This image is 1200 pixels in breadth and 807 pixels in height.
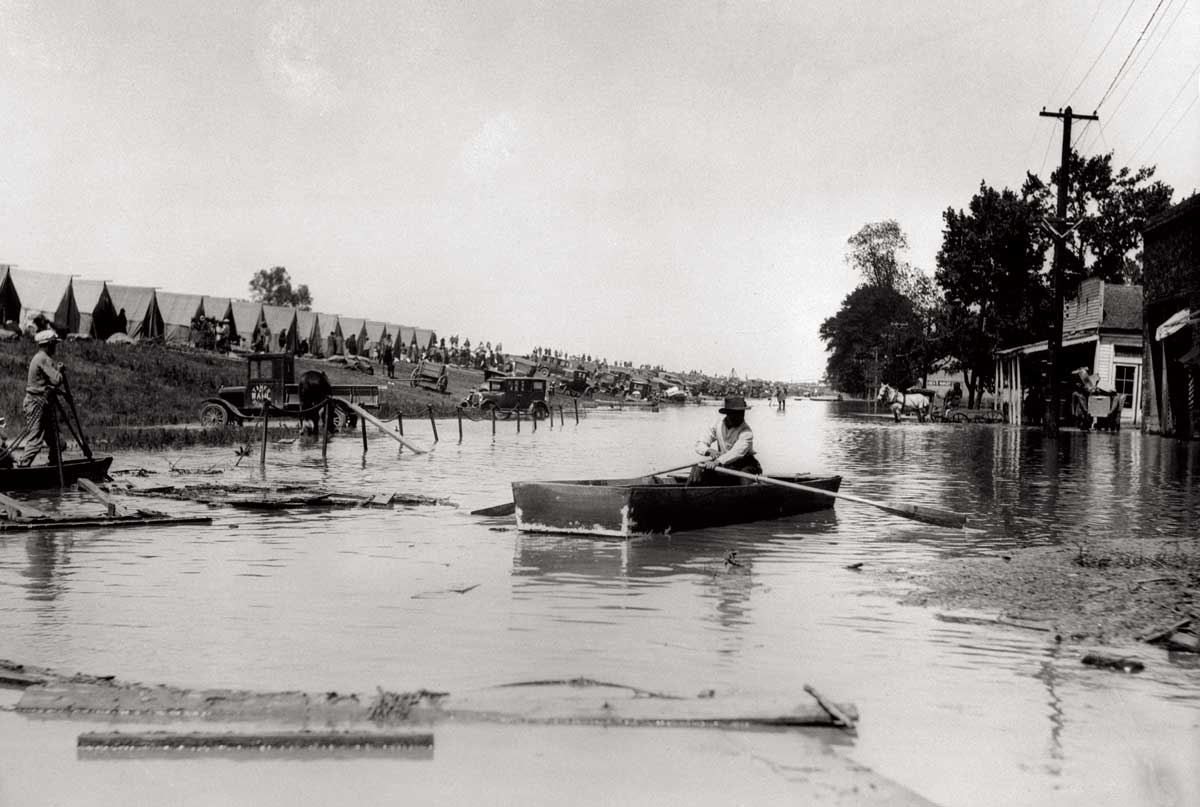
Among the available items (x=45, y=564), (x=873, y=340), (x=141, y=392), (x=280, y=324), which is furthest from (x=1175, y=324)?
(x=873, y=340)

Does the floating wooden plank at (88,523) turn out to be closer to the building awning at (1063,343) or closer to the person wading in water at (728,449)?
the person wading in water at (728,449)

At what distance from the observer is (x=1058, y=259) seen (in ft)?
101

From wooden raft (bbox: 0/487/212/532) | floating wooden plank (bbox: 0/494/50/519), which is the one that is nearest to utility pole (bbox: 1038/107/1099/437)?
wooden raft (bbox: 0/487/212/532)

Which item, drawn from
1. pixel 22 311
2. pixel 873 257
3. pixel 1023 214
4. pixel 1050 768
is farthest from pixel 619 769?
pixel 873 257

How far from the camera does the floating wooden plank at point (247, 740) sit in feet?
15.8

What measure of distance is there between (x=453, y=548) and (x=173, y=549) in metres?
2.69

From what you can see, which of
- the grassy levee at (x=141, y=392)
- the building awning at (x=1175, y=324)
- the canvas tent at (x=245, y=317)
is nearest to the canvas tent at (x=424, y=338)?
the canvas tent at (x=245, y=317)

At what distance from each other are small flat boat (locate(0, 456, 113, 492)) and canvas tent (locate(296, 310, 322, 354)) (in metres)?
45.3

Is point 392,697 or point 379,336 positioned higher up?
point 379,336

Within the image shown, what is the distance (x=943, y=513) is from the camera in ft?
42.4

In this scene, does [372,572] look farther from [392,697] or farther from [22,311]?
[22,311]

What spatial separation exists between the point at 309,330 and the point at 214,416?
30850mm

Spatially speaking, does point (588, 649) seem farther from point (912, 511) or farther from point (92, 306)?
point (92, 306)

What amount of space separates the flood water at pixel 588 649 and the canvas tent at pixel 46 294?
31692 millimetres
